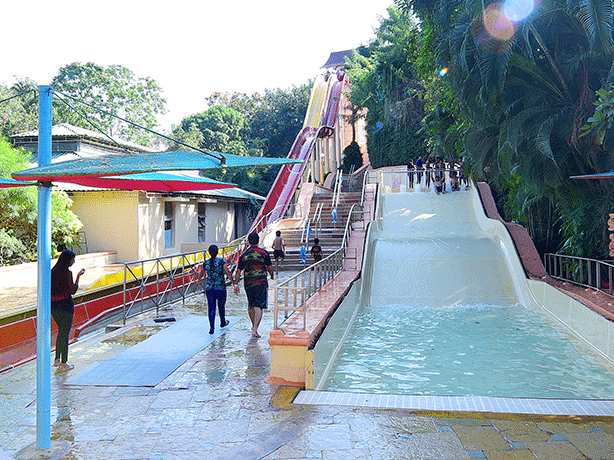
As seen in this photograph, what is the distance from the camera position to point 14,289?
14680mm

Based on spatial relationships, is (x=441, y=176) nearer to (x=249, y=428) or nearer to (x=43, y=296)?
(x=249, y=428)

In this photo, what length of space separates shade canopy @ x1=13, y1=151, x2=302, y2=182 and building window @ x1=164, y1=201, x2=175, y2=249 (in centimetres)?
1962

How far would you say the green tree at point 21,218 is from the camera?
15.3m

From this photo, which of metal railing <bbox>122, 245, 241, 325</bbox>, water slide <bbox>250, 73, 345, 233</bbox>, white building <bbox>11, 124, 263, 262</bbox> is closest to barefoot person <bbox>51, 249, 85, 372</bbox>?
metal railing <bbox>122, 245, 241, 325</bbox>

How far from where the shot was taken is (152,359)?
723cm

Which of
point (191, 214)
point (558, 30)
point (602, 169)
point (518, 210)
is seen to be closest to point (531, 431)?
point (602, 169)

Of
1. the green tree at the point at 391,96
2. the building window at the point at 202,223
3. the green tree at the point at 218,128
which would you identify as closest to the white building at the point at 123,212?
the building window at the point at 202,223

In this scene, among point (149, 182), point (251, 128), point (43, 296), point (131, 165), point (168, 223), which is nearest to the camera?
point (131, 165)

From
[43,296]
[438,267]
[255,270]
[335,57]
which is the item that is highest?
[335,57]

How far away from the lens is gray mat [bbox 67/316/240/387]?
6305 millimetres

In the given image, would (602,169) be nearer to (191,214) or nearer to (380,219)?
(380,219)

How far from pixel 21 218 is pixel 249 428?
46.4 feet

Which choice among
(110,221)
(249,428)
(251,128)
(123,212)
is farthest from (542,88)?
(251,128)

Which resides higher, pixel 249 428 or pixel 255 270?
pixel 255 270
